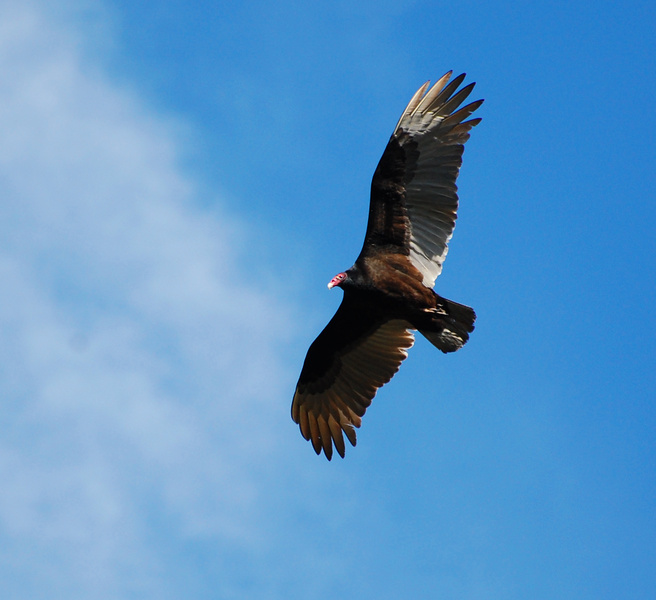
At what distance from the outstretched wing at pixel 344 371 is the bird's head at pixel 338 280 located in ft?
1.48

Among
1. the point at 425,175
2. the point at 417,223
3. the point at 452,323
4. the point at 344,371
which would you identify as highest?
the point at 425,175

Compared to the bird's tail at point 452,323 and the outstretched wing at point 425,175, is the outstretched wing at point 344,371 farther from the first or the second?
the outstretched wing at point 425,175

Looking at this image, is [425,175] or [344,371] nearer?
[425,175]

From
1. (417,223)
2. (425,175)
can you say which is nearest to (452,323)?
(417,223)

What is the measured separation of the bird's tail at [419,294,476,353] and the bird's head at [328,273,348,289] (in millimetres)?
886

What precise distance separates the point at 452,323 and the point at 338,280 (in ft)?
3.69

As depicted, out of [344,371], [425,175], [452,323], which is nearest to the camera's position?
[425,175]

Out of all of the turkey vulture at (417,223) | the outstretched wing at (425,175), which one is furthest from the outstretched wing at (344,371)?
the outstretched wing at (425,175)

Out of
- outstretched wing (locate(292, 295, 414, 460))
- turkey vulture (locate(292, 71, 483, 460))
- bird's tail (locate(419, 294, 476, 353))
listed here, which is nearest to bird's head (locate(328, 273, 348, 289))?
turkey vulture (locate(292, 71, 483, 460))

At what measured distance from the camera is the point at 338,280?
887 cm

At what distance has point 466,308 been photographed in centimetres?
872

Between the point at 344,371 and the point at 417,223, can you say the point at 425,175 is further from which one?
the point at 344,371

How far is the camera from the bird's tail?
8.73 metres

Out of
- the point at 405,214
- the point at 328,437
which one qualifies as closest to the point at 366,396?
the point at 328,437
